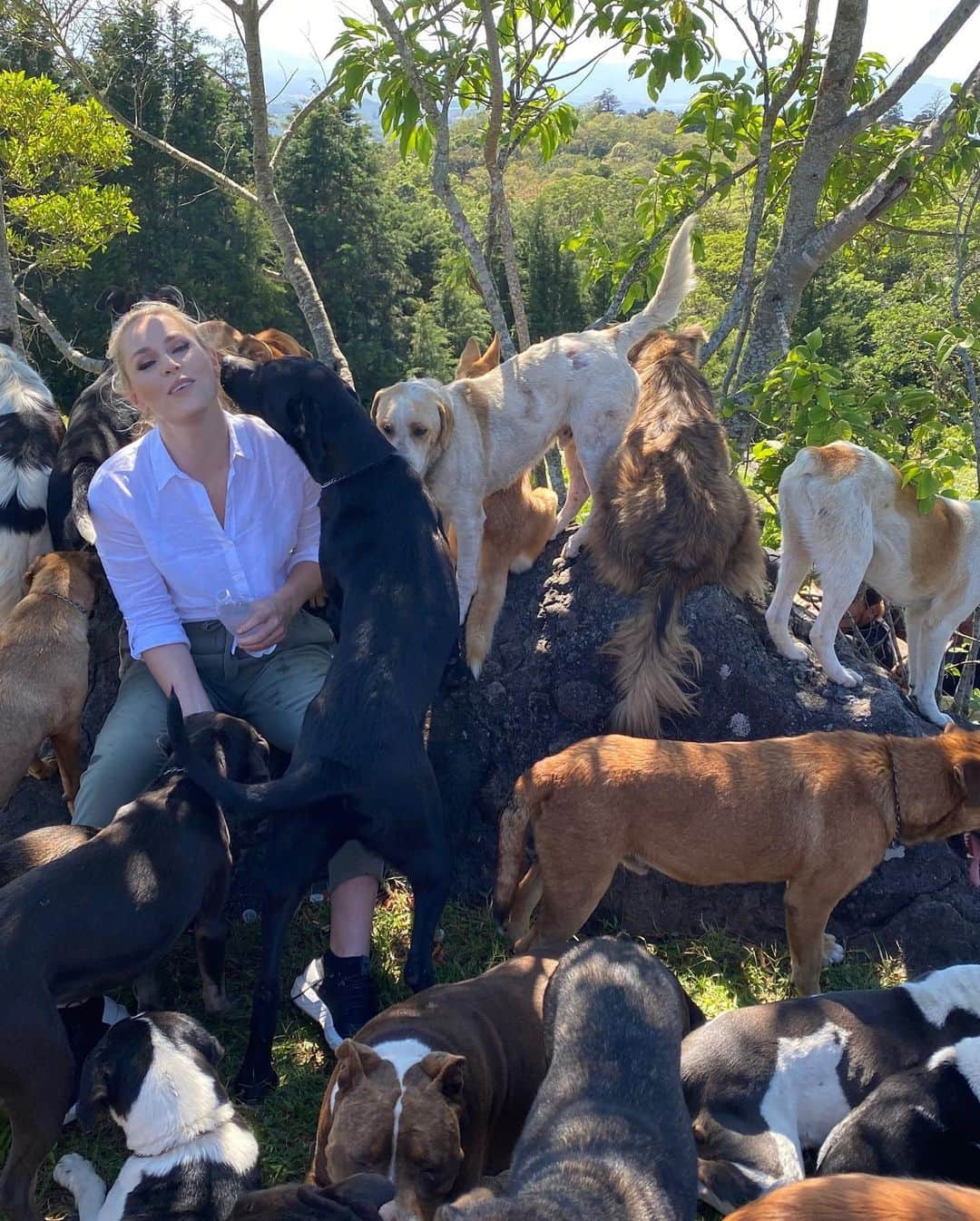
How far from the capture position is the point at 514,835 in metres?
3.92

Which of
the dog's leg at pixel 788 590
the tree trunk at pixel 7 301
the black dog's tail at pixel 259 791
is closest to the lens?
the black dog's tail at pixel 259 791

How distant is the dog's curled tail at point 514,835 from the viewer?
12.7 feet

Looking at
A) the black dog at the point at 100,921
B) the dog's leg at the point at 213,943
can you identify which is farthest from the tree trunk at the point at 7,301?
the dog's leg at the point at 213,943

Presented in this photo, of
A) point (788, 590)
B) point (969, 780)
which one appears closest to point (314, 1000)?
point (969, 780)

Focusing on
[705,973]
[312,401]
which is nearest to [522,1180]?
[705,973]

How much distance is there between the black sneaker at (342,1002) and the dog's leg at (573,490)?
255cm

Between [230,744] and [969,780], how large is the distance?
107 inches

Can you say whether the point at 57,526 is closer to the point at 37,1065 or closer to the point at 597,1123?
the point at 37,1065

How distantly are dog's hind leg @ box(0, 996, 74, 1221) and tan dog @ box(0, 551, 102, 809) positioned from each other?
5.30ft

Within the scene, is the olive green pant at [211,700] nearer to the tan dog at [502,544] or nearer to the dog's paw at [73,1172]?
the tan dog at [502,544]

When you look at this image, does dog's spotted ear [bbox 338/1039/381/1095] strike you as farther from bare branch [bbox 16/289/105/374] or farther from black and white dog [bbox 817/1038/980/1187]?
bare branch [bbox 16/289/105/374]

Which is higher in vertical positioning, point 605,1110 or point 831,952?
point 605,1110

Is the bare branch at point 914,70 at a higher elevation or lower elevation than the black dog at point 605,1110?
higher

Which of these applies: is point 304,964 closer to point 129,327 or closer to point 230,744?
point 230,744
